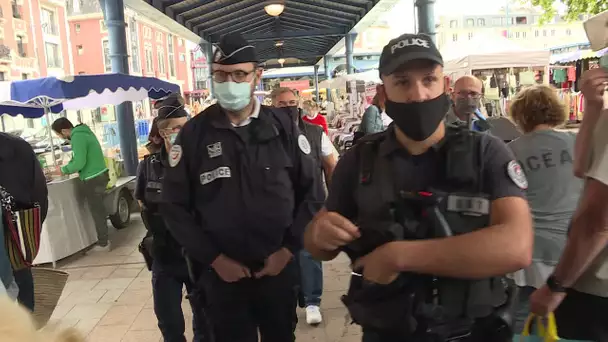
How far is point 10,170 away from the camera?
8.82 ft

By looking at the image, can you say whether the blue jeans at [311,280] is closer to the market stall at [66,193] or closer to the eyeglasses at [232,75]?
the eyeglasses at [232,75]

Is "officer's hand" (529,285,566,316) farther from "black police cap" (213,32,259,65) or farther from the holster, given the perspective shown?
the holster

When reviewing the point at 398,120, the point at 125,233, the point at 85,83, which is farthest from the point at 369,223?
the point at 125,233

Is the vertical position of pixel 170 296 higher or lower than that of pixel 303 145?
lower

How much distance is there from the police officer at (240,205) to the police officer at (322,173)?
820 millimetres

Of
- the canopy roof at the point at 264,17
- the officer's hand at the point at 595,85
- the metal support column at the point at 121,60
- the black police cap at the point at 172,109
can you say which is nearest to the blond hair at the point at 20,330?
the officer's hand at the point at 595,85

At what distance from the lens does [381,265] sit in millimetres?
1375

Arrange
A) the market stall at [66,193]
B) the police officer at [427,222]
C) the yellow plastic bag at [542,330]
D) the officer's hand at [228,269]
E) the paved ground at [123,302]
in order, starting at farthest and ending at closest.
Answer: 1. the market stall at [66,193]
2. the paved ground at [123,302]
3. the officer's hand at [228,269]
4. the yellow plastic bag at [542,330]
5. the police officer at [427,222]

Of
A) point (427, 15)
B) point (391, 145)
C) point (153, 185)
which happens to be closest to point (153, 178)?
point (153, 185)

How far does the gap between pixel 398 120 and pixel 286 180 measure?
908 mm

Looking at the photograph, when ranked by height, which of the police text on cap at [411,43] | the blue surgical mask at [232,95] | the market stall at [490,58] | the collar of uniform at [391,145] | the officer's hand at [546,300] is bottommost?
the officer's hand at [546,300]

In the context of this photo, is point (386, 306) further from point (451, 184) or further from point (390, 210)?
point (451, 184)

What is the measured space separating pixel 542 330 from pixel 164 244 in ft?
6.59

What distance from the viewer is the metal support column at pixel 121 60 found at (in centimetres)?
879
